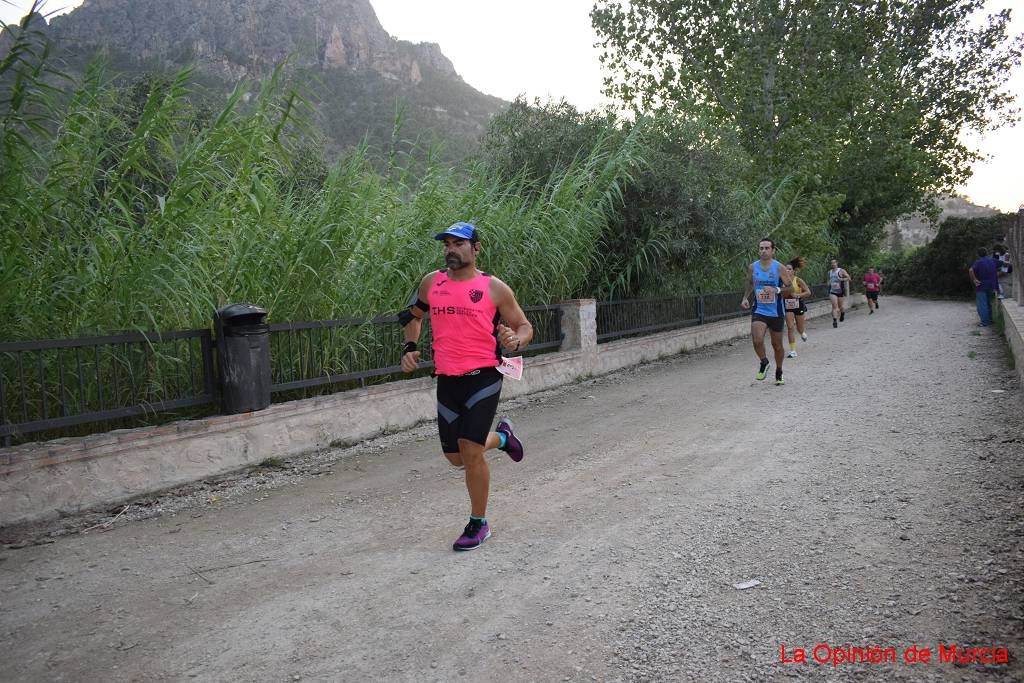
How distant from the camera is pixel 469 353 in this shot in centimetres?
426

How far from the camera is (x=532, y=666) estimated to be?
2.88 metres

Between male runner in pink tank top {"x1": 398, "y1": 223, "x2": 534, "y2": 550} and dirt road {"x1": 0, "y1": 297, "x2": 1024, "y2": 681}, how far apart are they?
0.43 metres

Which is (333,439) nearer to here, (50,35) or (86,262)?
(86,262)

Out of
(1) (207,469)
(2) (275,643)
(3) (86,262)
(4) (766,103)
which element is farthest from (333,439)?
(4) (766,103)

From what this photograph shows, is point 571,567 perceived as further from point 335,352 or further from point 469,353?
point 335,352

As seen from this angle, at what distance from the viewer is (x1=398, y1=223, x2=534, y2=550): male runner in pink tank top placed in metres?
4.25

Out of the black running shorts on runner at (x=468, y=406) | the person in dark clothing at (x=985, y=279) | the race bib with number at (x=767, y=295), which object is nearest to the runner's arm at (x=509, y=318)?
the black running shorts on runner at (x=468, y=406)

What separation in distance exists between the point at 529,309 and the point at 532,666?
7561mm

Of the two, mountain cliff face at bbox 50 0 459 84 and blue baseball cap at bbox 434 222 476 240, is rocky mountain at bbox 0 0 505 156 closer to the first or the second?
mountain cliff face at bbox 50 0 459 84

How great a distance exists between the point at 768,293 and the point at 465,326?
6683 millimetres

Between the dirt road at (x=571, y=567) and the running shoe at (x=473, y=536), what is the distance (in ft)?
0.22

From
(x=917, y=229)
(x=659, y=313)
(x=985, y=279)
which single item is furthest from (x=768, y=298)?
(x=917, y=229)

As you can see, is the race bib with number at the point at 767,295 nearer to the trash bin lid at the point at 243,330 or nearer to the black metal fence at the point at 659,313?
the black metal fence at the point at 659,313

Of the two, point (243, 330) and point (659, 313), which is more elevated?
point (243, 330)
